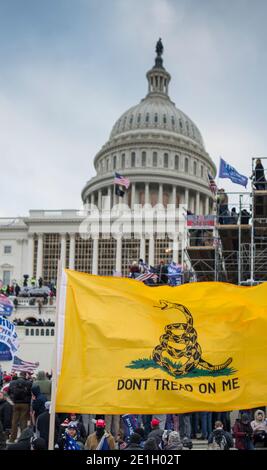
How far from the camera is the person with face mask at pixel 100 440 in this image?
12.3m

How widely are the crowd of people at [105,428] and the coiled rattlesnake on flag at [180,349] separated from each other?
1.05m

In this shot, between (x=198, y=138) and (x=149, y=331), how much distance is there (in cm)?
10293

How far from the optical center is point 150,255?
7956 cm

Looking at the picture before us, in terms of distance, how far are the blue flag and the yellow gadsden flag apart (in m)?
26.3

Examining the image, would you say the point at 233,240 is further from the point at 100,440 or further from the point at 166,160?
the point at 166,160

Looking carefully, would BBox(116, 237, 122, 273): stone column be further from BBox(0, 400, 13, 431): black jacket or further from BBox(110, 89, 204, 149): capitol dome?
BBox(0, 400, 13, 431): black jacket

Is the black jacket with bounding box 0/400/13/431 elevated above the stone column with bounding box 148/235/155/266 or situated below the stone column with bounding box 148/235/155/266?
below

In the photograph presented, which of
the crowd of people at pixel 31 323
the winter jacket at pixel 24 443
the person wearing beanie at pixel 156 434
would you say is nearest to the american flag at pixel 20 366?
the person wearing beanie at pixel 156 434

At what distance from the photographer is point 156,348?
11.0m

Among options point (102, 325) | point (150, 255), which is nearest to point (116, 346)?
point (102, 325)

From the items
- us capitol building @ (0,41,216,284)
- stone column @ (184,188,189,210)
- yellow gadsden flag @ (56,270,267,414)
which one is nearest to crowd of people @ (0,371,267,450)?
yellow gadsden flag @ (56,270,267,414)

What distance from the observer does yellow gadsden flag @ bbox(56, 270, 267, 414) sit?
10.6m

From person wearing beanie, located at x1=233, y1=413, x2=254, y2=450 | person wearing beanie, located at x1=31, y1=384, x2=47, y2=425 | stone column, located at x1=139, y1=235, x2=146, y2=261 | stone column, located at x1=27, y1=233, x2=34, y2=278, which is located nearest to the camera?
person wearing beanie, located at x1=233, y1=413, x2=254, y2=450
